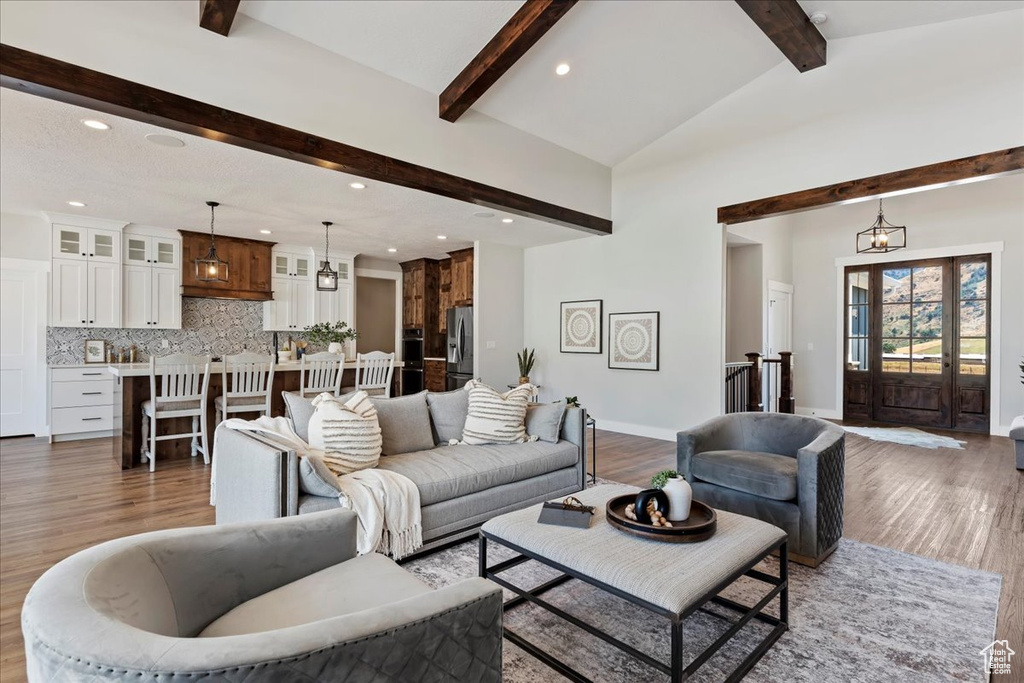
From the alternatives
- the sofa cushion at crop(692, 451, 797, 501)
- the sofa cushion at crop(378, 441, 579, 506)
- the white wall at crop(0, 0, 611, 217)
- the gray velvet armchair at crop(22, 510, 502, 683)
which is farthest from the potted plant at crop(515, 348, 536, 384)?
the gray velvet armchair at crop(22, 510, 502, 683)

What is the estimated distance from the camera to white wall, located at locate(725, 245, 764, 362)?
7059 mm

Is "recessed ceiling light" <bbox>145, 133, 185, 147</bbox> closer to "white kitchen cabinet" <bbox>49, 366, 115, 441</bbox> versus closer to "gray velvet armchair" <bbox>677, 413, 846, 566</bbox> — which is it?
"white kitchen cabinet" <bbox>49, 366, 115, 441</bbox>

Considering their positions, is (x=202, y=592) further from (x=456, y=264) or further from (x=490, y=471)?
(x=456, y=264)

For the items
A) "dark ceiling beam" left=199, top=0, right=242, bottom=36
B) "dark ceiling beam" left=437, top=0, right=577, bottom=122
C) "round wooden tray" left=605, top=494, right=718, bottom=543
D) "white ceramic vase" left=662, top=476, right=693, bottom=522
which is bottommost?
"round wooden tray" left=605, top=494, right=718, bottom=543

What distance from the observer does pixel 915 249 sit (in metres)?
6.88

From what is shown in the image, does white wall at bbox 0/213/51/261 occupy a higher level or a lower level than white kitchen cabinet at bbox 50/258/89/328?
higher

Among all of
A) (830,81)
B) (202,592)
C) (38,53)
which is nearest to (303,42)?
(38,53)

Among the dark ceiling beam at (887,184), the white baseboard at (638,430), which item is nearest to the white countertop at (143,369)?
the white baseboard at (638,430)

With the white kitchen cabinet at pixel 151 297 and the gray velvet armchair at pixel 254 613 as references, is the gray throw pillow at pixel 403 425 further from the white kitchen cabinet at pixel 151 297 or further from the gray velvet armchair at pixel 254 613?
the white kitchen cabinet at pixel 151 297

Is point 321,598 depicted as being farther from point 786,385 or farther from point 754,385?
point 786,385

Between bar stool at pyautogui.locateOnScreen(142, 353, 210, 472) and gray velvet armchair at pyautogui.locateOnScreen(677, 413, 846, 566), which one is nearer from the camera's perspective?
gray velvet armchair at pyautogui.locateOnScreen(677, 413, 846, 566)

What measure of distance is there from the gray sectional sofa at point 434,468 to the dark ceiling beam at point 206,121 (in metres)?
1.88

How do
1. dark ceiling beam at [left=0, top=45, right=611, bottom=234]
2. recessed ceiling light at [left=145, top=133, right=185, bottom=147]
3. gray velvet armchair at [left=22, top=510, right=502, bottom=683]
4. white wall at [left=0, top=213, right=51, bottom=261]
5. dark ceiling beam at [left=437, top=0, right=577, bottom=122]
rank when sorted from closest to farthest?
1. gray velvet armchair at [left=22, top=510, right=502, bottom=683]
2. dark ceiling beam at [left=0, top=45, right=611, bottom=234]
3. recessed ceiling light at [left=145, top=133, right=185, bottom=147]
4. dark ceiling beam at [left=437, top=0, right=577, bottom=122]
5. white wall at [left=0, top=213, right=51, bottom=261]

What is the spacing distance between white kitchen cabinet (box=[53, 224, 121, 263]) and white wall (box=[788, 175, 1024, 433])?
31.1ft
